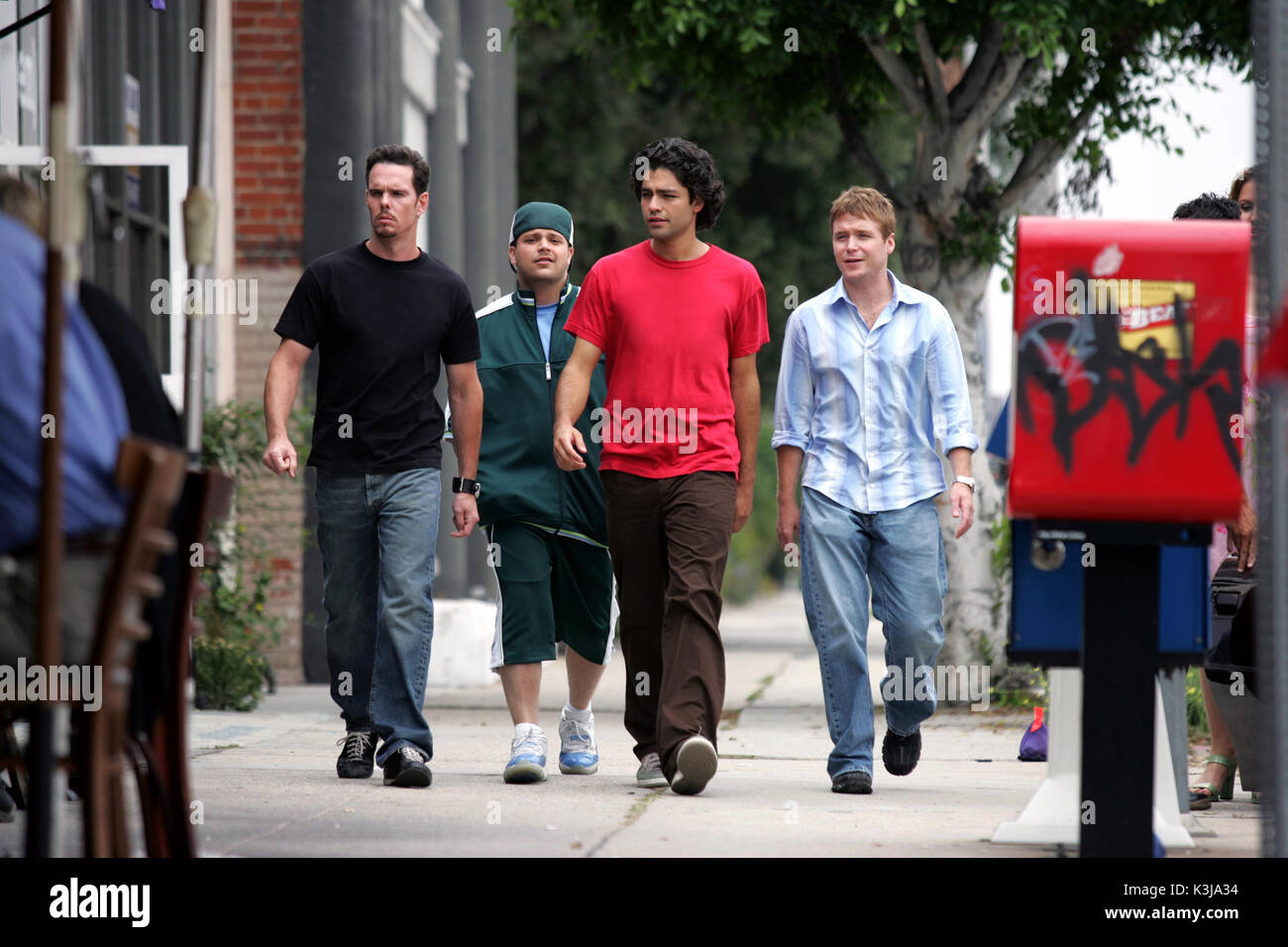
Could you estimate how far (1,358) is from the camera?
3.33 metres

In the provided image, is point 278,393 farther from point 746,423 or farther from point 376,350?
point 746,423

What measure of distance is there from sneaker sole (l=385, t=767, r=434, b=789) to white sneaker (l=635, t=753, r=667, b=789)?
73 cm

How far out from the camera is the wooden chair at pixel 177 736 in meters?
3.82

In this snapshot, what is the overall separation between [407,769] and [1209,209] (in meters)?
3.35

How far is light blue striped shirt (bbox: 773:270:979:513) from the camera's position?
6.52 metres

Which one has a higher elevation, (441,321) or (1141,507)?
(441,321)

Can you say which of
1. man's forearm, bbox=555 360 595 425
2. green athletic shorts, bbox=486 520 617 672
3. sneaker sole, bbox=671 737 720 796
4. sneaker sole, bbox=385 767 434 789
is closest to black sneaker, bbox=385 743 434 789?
sneaker sole, bbox=385 767 434 789

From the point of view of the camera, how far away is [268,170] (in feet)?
38.7

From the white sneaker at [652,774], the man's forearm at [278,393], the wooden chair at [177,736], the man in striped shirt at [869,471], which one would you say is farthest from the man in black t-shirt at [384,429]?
the wooden chair at [177,736]

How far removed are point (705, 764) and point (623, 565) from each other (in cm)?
78

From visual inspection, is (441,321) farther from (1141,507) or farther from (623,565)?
(1141,507)

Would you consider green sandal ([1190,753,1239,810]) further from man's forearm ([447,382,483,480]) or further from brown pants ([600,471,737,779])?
man's forearm ([447,382,483,480])

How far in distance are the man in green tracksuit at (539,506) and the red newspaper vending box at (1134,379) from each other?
300 centimetres
